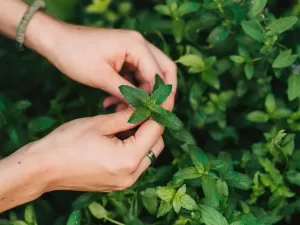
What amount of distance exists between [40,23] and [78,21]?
1.41ft

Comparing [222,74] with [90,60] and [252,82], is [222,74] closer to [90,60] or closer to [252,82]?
[252,82]

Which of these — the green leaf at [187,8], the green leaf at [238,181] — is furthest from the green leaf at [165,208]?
the green leaf at [187,8]

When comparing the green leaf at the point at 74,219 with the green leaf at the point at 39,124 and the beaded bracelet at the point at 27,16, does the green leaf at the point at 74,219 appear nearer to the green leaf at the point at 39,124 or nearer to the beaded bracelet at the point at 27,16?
the green leaf at the point at 39,124

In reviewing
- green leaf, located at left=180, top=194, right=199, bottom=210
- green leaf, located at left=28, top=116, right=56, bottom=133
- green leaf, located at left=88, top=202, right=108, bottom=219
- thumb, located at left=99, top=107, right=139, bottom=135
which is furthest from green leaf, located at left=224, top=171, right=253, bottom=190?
green leaf, located at left=28, top=116, right=56, bottom=133

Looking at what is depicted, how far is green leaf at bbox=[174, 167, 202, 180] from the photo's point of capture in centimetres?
110

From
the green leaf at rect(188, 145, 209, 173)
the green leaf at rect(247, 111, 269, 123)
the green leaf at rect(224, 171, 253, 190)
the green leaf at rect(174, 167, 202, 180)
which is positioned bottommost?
the green leaf at rect(224, 171, 253, 190)

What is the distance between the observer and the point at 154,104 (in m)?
1.12

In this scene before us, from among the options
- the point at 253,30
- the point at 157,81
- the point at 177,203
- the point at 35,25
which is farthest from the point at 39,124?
the point at 253,30

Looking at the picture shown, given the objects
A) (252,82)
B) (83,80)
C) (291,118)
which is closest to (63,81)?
(83,80)

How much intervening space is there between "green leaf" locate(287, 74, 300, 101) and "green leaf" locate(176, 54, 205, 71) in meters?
0.21

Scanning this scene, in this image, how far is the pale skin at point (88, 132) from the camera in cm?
108

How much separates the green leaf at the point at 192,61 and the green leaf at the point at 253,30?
0.16m

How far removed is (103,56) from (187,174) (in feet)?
1.03

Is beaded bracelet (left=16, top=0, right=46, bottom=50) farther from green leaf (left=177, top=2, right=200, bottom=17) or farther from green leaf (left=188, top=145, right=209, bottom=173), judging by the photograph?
green leaf (left=188, top=145, right=209, bottom=173)
